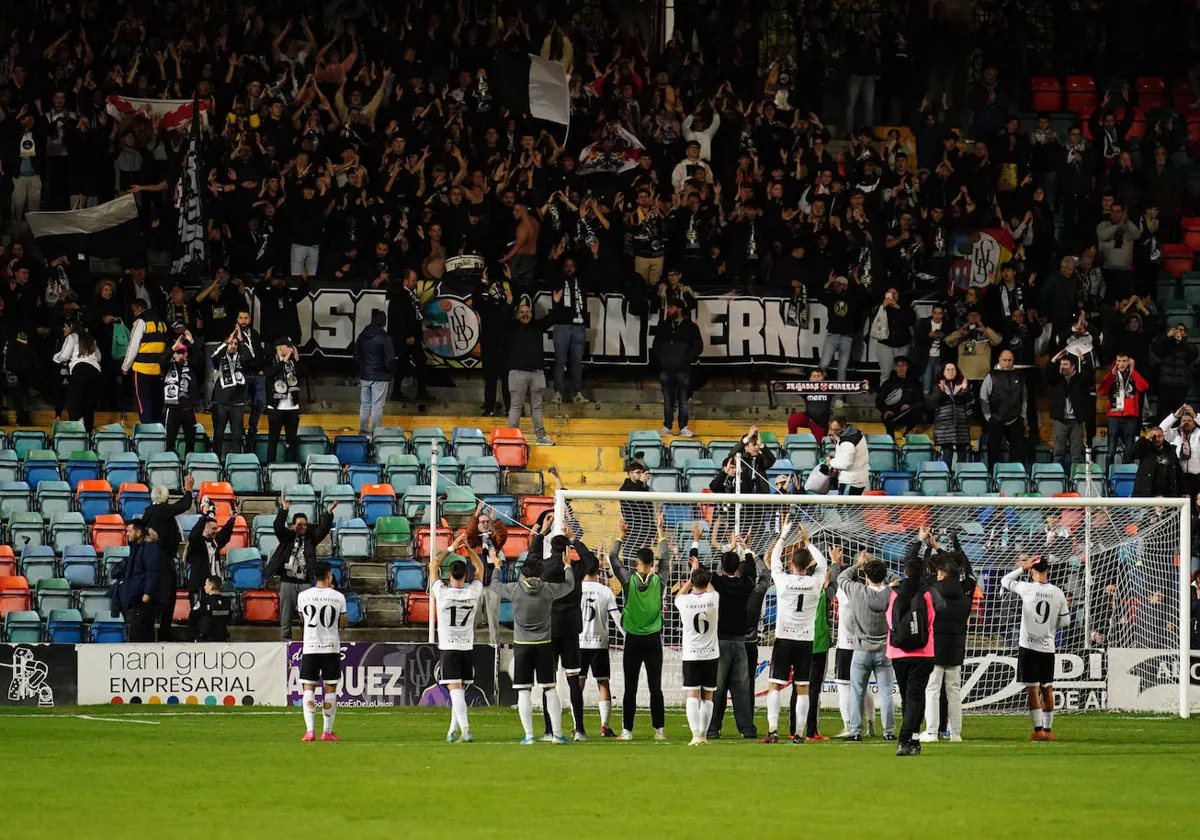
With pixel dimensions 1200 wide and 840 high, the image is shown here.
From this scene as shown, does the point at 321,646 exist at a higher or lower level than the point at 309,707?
higher

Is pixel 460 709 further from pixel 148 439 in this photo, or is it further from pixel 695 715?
pixel 148 439

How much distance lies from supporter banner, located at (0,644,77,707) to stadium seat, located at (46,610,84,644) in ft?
4.01

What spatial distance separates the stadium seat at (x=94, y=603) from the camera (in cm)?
2348

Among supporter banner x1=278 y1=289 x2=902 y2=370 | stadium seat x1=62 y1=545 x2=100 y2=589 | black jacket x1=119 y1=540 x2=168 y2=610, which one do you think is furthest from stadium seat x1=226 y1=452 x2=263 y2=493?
supporter banner x1=278 y1=289 x2=902 y2=370

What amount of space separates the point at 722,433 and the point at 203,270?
758cm

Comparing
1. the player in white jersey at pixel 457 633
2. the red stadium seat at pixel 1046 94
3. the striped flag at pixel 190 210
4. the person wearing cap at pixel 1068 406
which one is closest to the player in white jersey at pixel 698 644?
the player in white jersey at pixel 457 633

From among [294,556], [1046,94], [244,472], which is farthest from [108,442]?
[1046,94]

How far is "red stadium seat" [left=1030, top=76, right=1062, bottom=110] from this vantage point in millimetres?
33938

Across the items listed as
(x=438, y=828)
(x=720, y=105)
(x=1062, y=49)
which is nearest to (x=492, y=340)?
(x=720, y=105)

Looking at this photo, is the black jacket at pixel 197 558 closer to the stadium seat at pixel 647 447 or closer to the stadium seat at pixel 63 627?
the stadium seat at pixel 63 627

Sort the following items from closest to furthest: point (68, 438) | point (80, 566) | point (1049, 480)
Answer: point (80, 566) < point (68, 438) < point (1049, 480)

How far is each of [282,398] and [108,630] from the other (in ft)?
13.5

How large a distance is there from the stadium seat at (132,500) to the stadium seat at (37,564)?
1.14 m

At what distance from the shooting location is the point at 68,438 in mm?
25719
